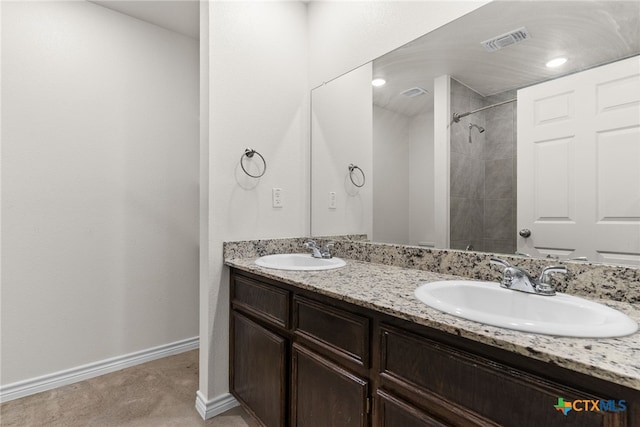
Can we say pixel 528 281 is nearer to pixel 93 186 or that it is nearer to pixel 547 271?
pixel 547 271

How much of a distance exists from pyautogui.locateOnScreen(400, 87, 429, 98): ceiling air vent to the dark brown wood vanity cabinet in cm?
112

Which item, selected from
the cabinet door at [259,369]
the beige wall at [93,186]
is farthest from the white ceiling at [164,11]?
the cabinet door at [259,369]

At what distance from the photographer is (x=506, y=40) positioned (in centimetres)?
125

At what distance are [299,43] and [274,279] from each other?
5.52 ft

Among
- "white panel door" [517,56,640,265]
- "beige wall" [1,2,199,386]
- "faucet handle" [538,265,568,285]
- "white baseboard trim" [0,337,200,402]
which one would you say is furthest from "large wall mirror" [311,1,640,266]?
"white baseboard trim" [0,337,200,402]

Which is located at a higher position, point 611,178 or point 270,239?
point 611,178

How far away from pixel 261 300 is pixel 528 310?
1.07m

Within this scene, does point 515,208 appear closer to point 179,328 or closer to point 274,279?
point 274,279

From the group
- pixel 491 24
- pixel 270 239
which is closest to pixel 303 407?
pixel 270 239

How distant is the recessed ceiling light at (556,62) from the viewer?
1.10m

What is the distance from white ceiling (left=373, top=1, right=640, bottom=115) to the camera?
1.02 metres

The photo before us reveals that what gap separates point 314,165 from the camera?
217 cm

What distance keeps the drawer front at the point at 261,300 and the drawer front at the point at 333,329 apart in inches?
3.1

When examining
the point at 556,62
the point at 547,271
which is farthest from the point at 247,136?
the point at 547,271
